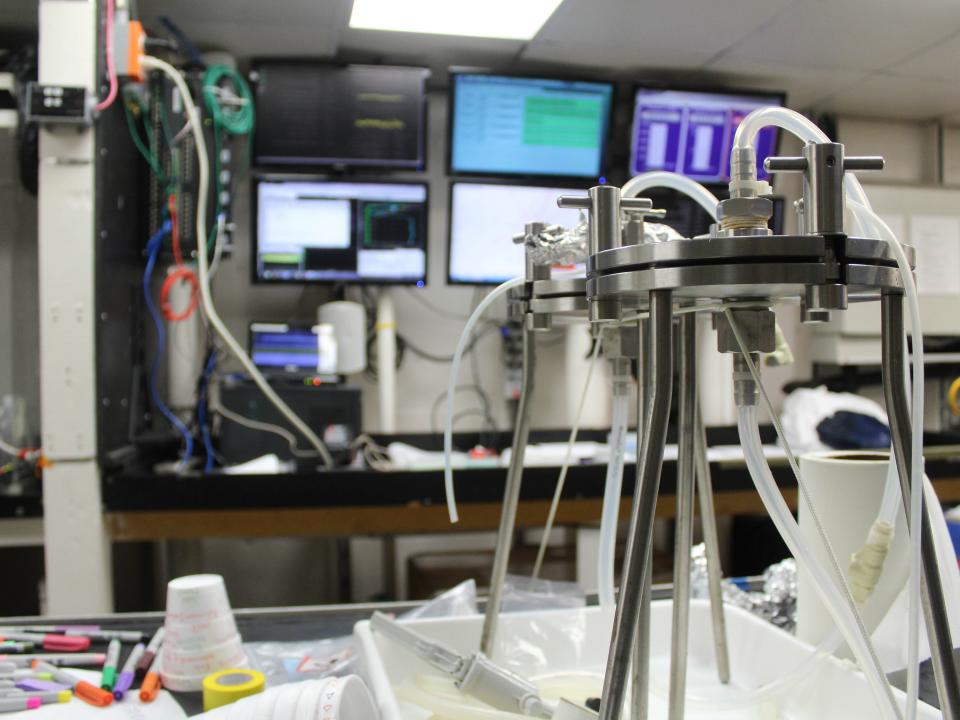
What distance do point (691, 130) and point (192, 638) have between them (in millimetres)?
2250

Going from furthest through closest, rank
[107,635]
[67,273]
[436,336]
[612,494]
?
[436,336]
[67,273]
[107,635]
[612,494]

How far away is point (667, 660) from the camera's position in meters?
0.75

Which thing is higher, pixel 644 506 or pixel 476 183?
pixel 476 183

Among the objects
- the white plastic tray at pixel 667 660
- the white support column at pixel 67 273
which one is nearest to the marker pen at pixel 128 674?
the white plastic tray at pixel 667 660

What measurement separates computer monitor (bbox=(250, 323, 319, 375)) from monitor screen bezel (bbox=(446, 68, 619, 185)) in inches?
28.2

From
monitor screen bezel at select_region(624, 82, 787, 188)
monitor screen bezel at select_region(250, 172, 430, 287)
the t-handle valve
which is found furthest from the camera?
monitor screen bezel at select_region(624, 82, 787, 188)

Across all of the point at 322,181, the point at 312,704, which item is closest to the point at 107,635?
the point at 312,704

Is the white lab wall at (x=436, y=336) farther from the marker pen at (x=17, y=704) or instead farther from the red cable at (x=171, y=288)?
the marker pen at (x=17, y=704)

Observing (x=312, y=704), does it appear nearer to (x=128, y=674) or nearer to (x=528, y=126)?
(x=128, y=674)

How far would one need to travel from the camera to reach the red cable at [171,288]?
2.06 meters

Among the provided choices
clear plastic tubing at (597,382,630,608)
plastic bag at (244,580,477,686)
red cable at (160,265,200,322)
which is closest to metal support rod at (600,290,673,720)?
clear plastic tubing at (597,382,630,608)

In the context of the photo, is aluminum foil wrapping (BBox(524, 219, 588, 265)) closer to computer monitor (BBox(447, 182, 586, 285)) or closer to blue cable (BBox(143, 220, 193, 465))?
blue cable (BBox(143, 220, 193, 465))

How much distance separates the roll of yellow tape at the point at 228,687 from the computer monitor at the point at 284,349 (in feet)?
5.06

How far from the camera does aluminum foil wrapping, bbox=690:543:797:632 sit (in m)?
0.80
